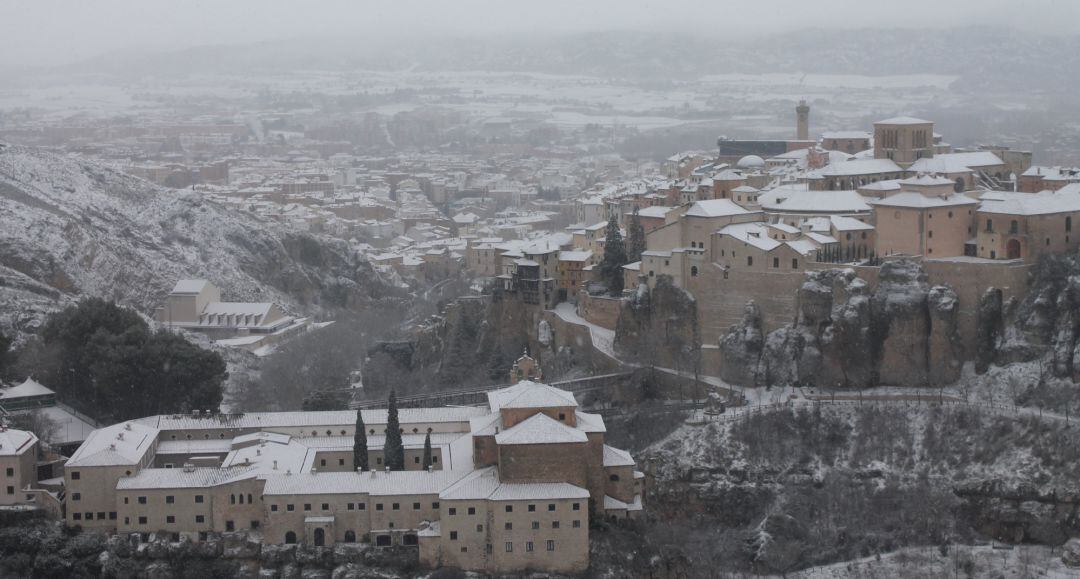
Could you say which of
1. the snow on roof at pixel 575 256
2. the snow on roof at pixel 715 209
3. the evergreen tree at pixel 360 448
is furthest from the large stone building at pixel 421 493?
the snow on roof at pixel 575 256

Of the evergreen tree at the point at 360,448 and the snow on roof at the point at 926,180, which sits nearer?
the evergreen tree at the point at 360,448

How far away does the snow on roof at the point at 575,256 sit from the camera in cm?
7106

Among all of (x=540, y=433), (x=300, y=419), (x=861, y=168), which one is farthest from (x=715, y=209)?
(x=540, y=433)

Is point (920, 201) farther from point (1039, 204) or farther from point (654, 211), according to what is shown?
point (654, 211)

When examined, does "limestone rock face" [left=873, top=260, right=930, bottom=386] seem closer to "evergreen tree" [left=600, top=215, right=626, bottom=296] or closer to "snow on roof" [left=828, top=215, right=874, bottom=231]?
"snow on roof" [left=828, top=215, right=874, bottom=231]

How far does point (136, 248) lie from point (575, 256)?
101 feet

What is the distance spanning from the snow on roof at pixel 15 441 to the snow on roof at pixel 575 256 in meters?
27.4

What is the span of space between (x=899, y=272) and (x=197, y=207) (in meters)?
54.1

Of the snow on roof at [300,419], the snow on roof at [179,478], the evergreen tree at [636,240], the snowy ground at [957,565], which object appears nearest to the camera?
the snow on roof at [179,478]

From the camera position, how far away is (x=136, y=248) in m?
90.8

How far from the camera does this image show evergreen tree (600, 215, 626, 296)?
224ft

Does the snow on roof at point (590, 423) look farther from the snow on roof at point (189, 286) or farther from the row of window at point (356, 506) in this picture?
the snow on roof at point (189, 286)

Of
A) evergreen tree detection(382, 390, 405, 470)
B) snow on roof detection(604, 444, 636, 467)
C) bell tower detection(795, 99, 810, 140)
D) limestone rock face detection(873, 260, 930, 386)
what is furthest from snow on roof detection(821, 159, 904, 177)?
evergreen tree detection(382, 390, 405, 470)

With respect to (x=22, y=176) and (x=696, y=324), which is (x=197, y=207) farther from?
(x=696, y=324)
